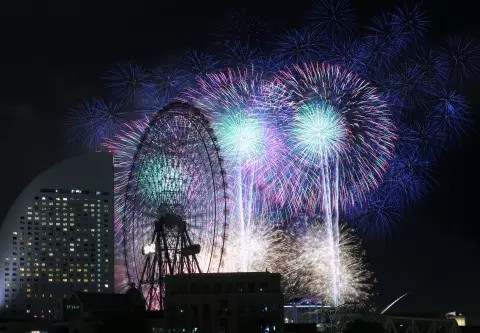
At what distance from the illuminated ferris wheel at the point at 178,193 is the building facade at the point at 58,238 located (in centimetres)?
6800

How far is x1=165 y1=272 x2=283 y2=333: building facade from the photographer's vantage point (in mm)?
85688

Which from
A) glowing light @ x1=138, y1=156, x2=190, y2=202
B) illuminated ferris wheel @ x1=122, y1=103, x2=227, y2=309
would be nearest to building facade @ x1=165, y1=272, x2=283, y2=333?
illuminated ferris wheel @ x1=122, y1=103, x2=227, y2=309

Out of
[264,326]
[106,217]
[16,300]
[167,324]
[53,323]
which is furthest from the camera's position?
[106,217]

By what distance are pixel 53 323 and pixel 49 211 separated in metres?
57.5

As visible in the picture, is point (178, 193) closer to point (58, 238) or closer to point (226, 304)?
point (226, 304)

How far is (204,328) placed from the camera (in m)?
87.4

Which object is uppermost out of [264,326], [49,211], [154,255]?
[49,211]

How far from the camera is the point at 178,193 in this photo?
90.9 metres

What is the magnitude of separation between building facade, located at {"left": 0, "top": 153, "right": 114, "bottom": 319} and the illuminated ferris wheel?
6800 cm

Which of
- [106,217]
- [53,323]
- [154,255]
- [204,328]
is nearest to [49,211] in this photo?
[106,217]

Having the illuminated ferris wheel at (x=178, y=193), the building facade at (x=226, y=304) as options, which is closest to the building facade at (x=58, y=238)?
the illuminated ferris wheel at (x=178, y=193)

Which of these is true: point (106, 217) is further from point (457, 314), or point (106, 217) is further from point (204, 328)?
point (204, 328)

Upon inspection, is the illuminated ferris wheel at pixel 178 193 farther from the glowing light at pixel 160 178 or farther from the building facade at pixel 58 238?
the building facade at pixel 58 238

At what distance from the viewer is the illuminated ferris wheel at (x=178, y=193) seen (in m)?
89.9
